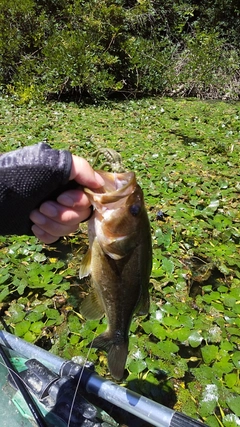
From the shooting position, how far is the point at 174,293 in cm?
297

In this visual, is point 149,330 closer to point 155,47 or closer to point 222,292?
point 222,292

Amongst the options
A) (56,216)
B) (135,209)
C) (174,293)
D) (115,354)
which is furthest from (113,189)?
(174,293)

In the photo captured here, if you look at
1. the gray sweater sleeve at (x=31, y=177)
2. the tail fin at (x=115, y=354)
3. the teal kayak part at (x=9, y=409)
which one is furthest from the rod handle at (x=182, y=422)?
the gray sweater sleeve at (x=31, y=177)

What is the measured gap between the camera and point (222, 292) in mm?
2996

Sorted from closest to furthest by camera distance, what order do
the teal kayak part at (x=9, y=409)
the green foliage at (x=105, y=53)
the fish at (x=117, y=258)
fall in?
1. the fish at (x=117, y=258)
2. the teal kayak part at (x=9, y=409)
3. the green foliage at (x=105, y=53)

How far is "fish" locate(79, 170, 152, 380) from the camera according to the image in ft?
4.91

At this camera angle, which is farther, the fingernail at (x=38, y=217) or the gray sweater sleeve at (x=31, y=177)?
the fingernail at (x=38, y=217)

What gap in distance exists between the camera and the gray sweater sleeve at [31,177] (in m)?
1.40

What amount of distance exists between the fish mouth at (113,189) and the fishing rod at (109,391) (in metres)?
0.88

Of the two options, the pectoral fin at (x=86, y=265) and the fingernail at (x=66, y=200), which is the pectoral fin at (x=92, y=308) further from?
the fingernail at (x=66, y=200)

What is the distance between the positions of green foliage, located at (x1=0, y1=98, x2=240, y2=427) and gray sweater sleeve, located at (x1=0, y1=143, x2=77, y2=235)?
3.89 ft

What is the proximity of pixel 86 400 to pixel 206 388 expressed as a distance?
0.78 metres

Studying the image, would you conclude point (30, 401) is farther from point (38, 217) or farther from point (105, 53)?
point (105, 53)

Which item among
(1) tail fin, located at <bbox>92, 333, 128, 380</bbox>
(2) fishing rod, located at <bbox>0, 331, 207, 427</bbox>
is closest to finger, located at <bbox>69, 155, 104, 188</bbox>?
Answer: (1) tail fin, located at <bbox>92, 333, 128, 380</bbox>
